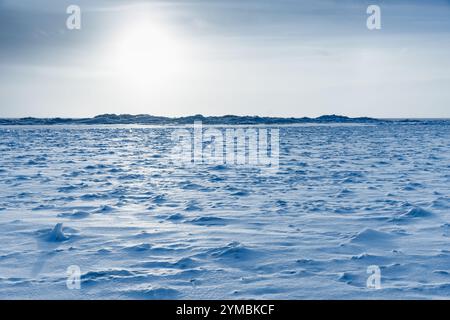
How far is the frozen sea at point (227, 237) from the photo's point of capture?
4.24m

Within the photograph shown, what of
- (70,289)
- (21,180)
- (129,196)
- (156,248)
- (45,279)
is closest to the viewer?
(70,289)

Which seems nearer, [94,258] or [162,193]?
[94,258]

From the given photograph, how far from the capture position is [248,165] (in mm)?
14562

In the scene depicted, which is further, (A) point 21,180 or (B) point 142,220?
(A) point 21,180

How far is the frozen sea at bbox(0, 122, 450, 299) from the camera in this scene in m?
4.24

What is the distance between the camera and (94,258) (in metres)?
5.09

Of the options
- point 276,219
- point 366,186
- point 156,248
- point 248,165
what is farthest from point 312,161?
point 156,248

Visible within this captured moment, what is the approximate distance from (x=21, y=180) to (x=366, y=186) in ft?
26.8

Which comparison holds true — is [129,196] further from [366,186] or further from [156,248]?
[366,186]

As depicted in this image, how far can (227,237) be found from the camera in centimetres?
591

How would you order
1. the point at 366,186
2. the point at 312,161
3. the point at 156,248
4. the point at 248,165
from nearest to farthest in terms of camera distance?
the point at 156,248
the point at 366,186
the point at 248,165
the point at 312,161
